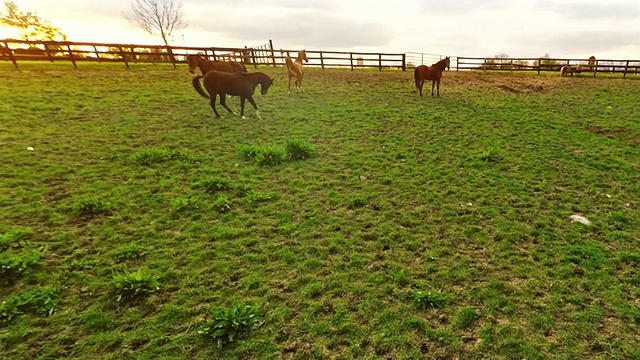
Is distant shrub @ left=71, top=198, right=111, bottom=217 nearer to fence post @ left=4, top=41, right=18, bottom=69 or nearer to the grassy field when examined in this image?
the grassy field

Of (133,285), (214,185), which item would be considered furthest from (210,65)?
(133,285)

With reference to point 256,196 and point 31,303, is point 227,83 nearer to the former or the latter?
point 256,196

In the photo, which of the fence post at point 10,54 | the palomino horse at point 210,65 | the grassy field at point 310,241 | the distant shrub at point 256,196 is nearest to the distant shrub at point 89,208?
the grassy field at point 310,241

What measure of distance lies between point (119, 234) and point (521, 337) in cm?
537

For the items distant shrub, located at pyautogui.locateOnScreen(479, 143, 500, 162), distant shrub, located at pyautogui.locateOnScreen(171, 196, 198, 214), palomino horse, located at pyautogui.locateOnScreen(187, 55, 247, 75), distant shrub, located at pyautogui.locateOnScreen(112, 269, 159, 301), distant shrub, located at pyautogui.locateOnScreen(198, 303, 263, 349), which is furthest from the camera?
palomino horse, located at pyautogui.locateOnScreen(187, 55, 247, 75)

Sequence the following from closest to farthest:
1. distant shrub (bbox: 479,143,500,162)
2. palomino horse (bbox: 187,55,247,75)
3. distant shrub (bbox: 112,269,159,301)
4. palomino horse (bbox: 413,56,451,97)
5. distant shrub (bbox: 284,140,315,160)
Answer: distant shrub (bbox: 112,269,159,301)
distant shrub (bbox: 479,143,500,162)
distant shrub (bbox: 284,140,315,160)
palomino horse (bbox: 187,55,247,75)
palomino horse (bbox: 413,56,451,97)

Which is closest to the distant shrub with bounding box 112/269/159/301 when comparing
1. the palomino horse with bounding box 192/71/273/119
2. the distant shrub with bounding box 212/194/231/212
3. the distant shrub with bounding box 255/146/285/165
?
the distant shrub with bounding box 212/194/231/212

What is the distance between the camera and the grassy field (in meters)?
2.94

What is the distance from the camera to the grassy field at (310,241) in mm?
2938

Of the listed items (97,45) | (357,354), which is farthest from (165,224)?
(97,45)

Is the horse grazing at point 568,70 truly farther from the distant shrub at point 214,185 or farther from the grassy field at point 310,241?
the distant shrub at point 214,185

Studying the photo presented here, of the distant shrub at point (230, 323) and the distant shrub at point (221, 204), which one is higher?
the distant shrub at point (221, 204)

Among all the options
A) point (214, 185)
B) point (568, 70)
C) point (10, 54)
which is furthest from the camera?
point (568, 70)

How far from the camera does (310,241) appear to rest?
448 centimetres
